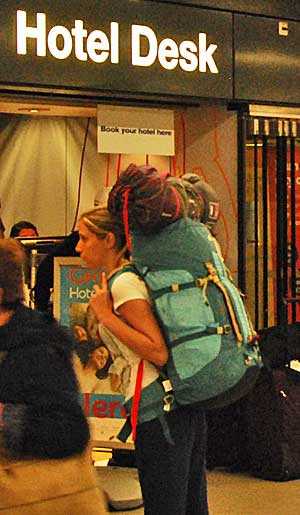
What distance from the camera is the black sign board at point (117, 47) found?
6.89 m

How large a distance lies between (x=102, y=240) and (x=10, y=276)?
1.20 meters

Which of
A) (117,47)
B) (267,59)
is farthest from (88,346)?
(267,59)

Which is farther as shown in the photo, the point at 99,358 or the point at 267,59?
the point at 267,59

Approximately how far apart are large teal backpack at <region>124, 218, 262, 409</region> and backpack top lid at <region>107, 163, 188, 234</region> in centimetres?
5

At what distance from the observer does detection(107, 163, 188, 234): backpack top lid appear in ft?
14.2

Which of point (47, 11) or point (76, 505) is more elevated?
point (47, 11)

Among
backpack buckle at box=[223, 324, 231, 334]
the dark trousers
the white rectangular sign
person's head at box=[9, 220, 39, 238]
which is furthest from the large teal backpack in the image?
person's head at box=[9, 220, 39, 238]

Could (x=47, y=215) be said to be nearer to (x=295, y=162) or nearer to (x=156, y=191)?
(x=295, y=162)

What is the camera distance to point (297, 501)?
7.12 metres

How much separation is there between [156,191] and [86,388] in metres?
3.04

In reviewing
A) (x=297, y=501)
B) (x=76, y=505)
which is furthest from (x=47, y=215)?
(x=76, y=505)

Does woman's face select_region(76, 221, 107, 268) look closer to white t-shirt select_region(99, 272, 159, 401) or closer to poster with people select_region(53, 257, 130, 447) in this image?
white t-shirt select_region(99, 272, 159, 401)

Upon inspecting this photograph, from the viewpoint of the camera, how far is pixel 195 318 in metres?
4.25

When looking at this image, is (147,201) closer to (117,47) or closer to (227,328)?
(227,328)
